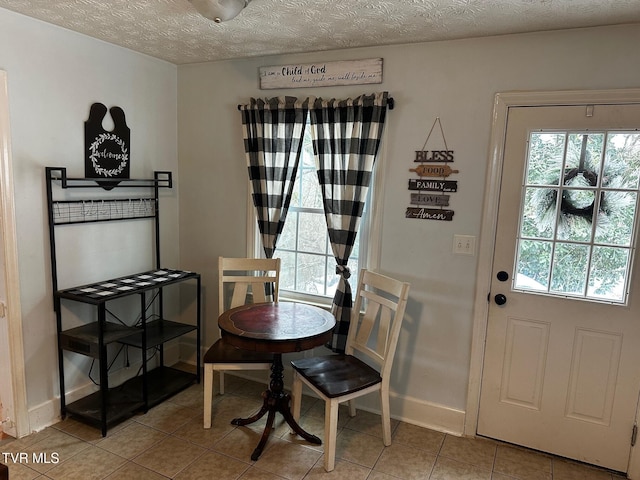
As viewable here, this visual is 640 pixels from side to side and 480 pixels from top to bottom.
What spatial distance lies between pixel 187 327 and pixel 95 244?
2.79 ft

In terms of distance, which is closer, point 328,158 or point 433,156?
point 433,156

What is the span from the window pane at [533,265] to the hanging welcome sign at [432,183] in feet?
1.50

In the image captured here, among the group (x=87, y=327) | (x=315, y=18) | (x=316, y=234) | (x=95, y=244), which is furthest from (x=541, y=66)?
(x=87, y=327)

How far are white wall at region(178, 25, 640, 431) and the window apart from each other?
1.28ft

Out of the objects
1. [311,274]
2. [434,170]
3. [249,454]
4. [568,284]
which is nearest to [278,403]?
[249,454]

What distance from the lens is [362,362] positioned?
266 centimetres

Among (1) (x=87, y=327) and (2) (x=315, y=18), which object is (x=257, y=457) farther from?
(2) (x=315, y=18)

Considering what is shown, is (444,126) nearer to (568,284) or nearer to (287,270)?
(568,284)

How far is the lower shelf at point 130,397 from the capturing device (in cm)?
269

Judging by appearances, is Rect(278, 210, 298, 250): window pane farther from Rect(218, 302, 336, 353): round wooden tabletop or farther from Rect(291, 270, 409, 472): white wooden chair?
Rect(291, 270, 409, 472): white wooden chair

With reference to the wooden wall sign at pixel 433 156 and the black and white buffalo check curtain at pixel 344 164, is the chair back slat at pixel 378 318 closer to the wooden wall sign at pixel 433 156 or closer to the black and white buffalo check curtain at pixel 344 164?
the black and white buffalo check curtain at pixel 344 164

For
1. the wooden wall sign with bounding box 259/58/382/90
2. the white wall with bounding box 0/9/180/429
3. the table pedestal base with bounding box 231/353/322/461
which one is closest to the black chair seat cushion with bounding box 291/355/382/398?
the table pedestal base with bounding box 231/353/322/461

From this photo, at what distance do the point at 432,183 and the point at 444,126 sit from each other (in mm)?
343

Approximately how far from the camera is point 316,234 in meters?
3.12
